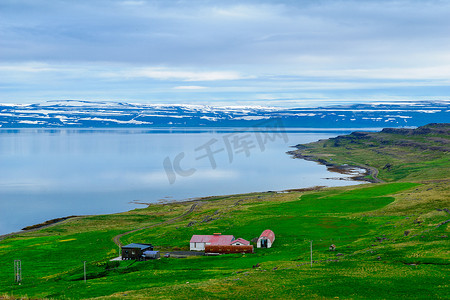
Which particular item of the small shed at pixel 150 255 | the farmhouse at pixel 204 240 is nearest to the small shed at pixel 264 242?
the farmhouse at pixel 204 240

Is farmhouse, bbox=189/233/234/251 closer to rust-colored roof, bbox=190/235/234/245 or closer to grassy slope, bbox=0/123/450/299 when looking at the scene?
rust-colored roof, bbox=190/235/234/245

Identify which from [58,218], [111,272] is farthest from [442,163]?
[111,272]

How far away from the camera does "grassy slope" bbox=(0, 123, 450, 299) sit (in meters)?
43.2

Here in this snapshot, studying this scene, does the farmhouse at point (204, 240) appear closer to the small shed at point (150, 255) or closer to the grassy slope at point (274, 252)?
the grassy slope at point (274, 252)

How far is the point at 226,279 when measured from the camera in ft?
155

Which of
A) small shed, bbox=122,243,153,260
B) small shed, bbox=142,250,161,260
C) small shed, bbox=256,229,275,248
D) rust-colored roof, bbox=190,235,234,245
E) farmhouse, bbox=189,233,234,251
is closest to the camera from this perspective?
small shed, bbox=142,250,161,260

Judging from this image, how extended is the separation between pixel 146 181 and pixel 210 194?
3746cm

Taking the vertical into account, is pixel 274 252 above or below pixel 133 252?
below

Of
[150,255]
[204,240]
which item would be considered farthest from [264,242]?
[150,255]

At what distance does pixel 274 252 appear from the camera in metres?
68.1

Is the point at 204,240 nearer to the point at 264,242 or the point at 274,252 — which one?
the point at 264,242

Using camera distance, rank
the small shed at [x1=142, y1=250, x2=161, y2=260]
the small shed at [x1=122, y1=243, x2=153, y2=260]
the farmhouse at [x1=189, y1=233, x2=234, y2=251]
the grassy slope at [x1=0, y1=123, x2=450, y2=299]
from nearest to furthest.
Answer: the grassy slope at [x1=0, y1=123, x2=450, y2=299] → the small shed at [x1=142, y1=250, x2=161, y2=260] → the small shed at [x1=122, y1=243, x2=153, y2=260] → the farmhouse at [x1=189, y1=233, x2=234, y2=251]

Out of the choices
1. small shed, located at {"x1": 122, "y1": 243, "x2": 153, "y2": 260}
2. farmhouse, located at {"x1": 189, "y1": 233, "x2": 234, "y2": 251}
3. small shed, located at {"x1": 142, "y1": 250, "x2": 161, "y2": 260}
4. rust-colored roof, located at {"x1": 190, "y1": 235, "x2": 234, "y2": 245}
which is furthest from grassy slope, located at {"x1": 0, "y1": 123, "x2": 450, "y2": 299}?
small shed, located at {"x1": 142, "y1": 250, "x2": 161, "y2": 260}

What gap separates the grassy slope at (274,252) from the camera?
43.2 meters
